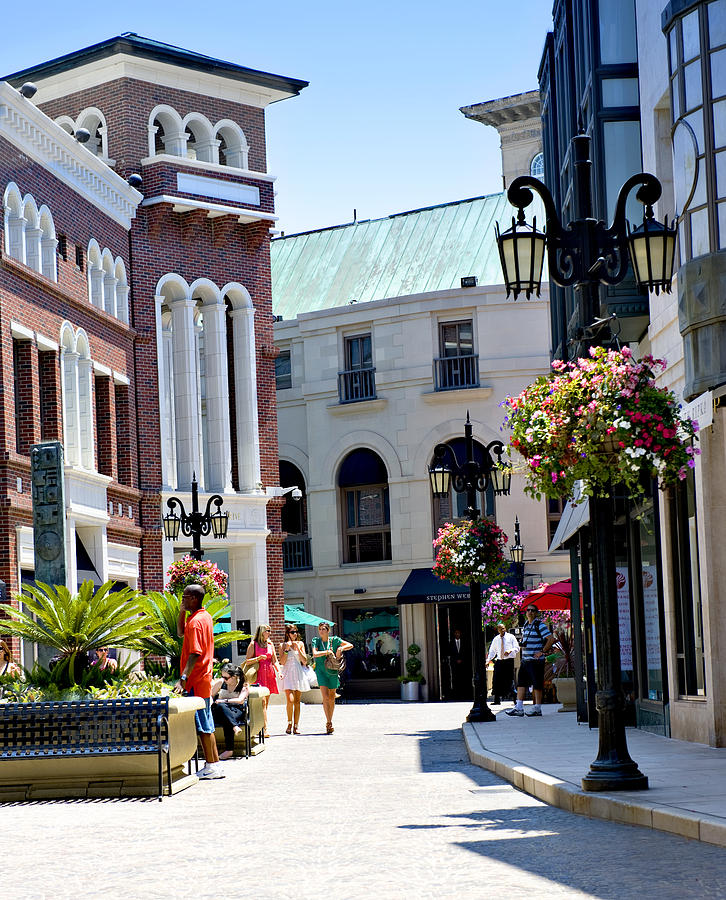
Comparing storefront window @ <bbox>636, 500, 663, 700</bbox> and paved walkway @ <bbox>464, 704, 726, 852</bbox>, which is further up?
storefront window @ <bbox>636, 500, 663, 700</bbox>

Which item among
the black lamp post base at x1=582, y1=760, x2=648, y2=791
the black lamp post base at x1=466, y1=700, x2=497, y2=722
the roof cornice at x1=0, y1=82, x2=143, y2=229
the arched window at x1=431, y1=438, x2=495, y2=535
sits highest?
the roof cornice at x1=0, y1=82, x2=143, y2=229

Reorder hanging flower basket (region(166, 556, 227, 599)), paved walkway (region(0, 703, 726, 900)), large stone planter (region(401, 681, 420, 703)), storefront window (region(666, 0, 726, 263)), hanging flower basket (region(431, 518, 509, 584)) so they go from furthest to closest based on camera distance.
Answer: large stone planter (region(401, 681, 420, 703)) → hanging flower basket (region(166, 556, 227, 599)) → hanging flower basket (region(431, 518, 509, 584)) → storefront window (region(666, 0, 726, 263)) → paved walkway (region(0, 703, 726, 900))

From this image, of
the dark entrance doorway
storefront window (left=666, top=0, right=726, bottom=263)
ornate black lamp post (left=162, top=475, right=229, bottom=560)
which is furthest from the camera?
the dark entrance doorway

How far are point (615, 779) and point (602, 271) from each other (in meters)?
3.83

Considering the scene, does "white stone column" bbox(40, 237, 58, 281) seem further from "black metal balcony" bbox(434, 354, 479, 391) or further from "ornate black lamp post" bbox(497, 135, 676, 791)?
"ornate black lamp post" bbox(497, 135, 676, 791)

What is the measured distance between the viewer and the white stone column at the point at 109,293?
3534 cm

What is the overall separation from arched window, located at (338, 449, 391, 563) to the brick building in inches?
260

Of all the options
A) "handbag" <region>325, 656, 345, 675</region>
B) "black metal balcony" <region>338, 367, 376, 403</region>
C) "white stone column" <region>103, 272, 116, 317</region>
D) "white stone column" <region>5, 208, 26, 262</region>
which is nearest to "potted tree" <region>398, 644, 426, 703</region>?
"black metal balcony" <region>338, 367, 376, 403</region>

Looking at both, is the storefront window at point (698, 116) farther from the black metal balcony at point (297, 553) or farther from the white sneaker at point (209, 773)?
the black metal balcony at point (297, 553)

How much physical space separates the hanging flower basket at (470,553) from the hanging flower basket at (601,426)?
13352 mm

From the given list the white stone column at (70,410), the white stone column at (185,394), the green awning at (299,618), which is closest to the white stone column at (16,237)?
the white stone column at (70,410)

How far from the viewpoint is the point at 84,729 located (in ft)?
42.2

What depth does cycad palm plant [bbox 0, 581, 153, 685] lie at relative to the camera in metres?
14.0

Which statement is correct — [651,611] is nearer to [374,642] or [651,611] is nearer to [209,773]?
[209,773]
